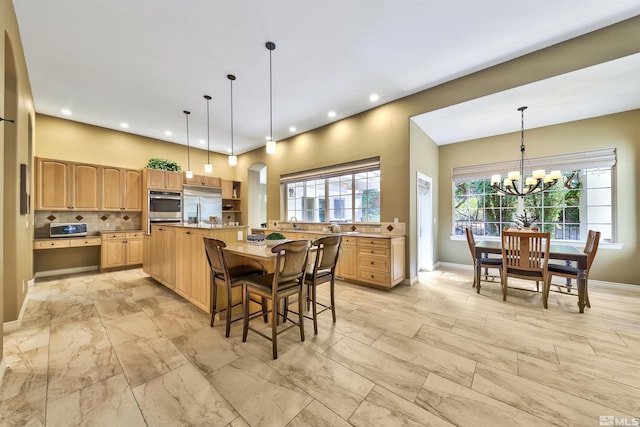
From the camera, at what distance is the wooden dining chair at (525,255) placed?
3.07 meters

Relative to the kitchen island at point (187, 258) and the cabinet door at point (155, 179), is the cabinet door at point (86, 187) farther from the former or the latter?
the kitchen island at point (187, 258)

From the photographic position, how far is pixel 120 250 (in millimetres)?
5164

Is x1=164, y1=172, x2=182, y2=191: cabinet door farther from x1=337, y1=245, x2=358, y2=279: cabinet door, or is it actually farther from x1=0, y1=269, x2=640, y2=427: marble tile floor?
x1=337, y1=245, x2=358, y2=279: cabinet door

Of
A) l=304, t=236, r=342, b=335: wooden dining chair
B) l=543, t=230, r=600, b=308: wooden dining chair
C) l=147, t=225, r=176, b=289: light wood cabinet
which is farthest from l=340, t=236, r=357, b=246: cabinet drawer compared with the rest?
l=147, t=225, r=176, b=289: light wood cabinet

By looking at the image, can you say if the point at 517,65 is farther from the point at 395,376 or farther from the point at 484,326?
the point at 395,376

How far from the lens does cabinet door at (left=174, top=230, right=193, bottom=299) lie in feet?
10.5

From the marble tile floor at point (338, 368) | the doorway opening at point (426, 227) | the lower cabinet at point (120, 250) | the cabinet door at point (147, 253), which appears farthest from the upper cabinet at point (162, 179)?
the doorway opening at point (426, 227)

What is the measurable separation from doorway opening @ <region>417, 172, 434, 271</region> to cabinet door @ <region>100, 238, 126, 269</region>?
21.4 ft

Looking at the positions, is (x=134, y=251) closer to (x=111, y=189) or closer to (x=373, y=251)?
(x=111, y=189)

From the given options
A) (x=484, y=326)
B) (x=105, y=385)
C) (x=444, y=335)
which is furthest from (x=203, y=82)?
(x=484, y=326)

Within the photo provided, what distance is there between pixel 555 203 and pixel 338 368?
17.8 feet

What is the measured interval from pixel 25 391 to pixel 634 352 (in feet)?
16.4

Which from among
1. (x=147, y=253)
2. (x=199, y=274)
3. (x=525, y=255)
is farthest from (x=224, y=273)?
(x=525, y=255)

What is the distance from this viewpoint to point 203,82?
366cm
